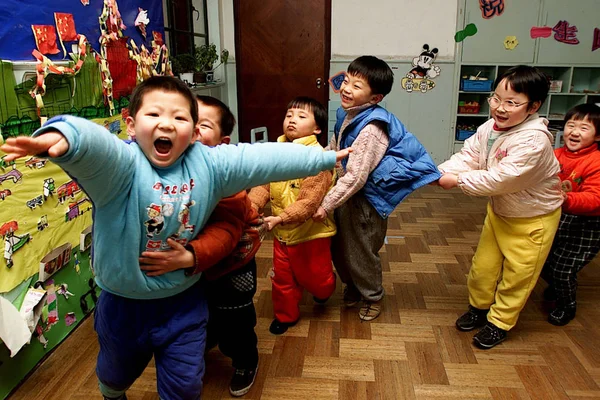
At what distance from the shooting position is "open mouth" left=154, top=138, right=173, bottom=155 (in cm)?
→ 110

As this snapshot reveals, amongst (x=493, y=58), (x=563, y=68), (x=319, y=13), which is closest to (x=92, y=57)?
(x=319, y=13)

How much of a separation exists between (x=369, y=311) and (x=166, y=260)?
1.31 m

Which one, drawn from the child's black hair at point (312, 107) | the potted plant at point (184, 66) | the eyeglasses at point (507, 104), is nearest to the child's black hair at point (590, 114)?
the eyeglasses at point (507, 104)

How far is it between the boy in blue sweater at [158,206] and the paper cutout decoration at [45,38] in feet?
3.12

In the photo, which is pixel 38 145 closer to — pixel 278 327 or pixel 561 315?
pixel 278 327

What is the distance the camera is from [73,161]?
0.88 m

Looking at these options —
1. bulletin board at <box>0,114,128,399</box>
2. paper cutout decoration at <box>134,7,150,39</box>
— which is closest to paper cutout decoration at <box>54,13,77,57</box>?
bulletin board at <box>0,114,128,399</box>

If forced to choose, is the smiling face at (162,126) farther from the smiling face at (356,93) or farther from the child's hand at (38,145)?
the smiling face at (356,93)

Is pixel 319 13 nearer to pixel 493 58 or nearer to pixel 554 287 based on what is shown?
pixel 493 58

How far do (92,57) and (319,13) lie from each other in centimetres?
316

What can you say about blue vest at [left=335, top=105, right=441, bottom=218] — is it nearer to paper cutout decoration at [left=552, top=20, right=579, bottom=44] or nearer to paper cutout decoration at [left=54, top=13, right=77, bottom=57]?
paper cutout decoration at [left=54, top=13, right=77, bottom=57]

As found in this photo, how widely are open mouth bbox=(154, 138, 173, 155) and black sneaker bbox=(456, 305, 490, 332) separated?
1627 millimetres

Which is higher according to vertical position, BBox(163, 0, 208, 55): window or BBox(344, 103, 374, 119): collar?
BBox(163, 0, 208, 55): window

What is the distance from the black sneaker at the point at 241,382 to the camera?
173 centimetres
